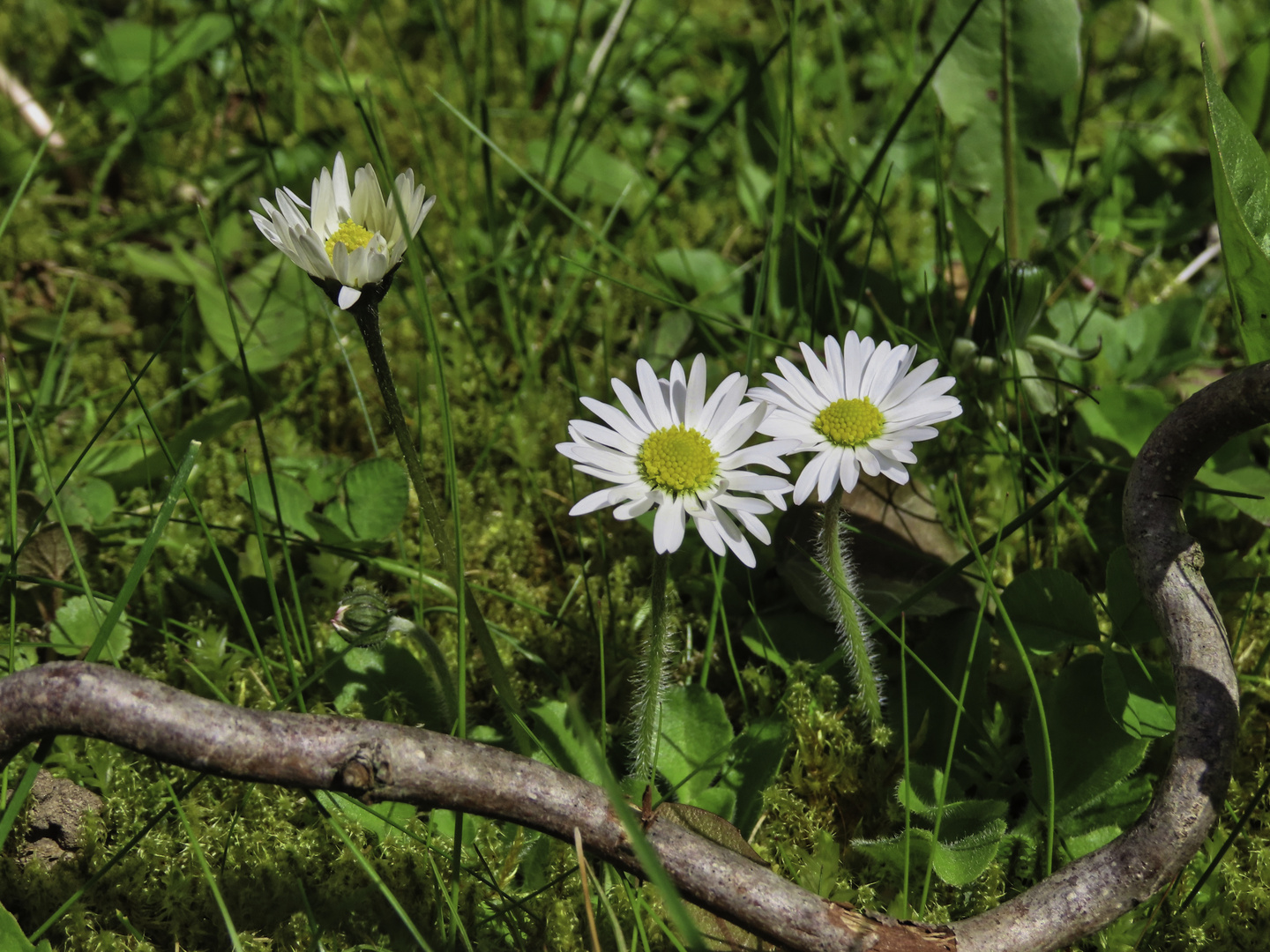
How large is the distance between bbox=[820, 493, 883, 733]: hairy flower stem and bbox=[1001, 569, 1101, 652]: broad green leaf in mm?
288

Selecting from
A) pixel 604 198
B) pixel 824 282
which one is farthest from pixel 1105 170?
pixel 604 198

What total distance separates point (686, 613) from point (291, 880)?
0.93 metres

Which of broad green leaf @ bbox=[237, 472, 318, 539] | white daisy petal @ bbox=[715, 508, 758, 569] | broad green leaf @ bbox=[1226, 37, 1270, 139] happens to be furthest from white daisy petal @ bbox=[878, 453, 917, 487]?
broad green leaf @ bbox=[1226, 37, 1270, 139]

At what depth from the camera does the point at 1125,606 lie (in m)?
1.83

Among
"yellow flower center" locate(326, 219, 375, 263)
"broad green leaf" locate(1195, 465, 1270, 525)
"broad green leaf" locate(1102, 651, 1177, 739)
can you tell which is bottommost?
"broad green leaf" locate(1102, 651, 1177, 739)

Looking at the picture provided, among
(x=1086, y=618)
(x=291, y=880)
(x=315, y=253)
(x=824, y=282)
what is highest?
(x=824, y=282)

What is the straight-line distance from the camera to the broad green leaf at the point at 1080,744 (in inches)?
67.6

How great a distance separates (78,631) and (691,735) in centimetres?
129

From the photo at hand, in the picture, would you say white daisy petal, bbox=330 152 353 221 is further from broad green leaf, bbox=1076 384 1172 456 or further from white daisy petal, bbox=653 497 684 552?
broad green leaf, bbox=1076 384 1172 456

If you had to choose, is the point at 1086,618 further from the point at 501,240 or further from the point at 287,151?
the point at 287,151

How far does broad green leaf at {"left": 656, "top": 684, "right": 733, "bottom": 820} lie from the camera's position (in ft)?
5.98

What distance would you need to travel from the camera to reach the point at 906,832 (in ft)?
4.84

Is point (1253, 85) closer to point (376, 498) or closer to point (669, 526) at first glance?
point (669, 526)

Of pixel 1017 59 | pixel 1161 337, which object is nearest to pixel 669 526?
pixel 1161 337
